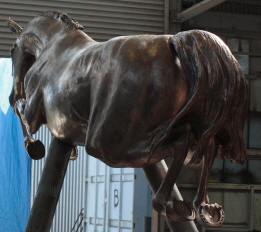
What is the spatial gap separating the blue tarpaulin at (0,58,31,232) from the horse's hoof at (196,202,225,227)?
655 centimetres

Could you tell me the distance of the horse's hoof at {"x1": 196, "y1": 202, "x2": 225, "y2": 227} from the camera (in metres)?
1.92

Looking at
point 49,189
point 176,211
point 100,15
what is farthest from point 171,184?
point 100,15

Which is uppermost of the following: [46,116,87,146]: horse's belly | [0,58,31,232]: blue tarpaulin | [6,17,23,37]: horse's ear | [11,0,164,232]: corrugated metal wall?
[11,0,164,232]: corrugated metal wall

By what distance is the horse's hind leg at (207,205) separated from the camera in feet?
6.32

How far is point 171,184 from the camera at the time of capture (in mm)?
1920

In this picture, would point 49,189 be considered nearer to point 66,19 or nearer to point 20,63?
point 20,63

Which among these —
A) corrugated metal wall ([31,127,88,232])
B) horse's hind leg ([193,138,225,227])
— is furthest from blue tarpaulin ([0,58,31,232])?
horse's hind leg ([193,138,225,227])

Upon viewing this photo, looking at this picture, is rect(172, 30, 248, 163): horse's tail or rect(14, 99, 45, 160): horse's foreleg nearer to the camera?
rect(172, 30, 248, 163): horse's tail

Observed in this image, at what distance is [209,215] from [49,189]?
2.57ft

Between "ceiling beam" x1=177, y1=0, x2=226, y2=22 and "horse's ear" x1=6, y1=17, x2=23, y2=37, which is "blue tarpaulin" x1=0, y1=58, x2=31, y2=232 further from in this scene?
"horse's ear" x1=6, y1=17, x2=23, y2=37

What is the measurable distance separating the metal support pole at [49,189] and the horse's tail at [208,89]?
0.73 m

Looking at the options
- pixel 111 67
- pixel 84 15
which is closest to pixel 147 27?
pixel 84 15

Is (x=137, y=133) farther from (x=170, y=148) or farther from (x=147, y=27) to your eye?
(x=147, y=27)

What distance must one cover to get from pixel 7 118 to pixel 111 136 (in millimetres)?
6686
